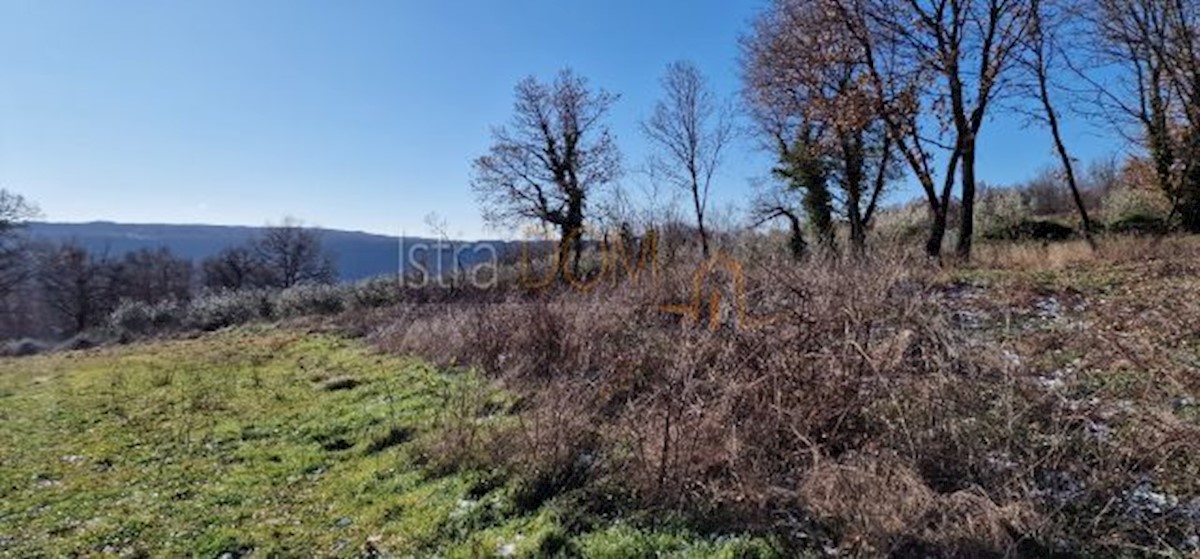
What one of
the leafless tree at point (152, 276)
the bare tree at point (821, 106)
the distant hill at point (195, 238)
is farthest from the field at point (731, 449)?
the distant hill at point (195, 238)

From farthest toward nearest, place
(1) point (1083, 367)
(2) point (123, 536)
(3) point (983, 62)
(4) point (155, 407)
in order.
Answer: (3) point (983, 62) < (4) point (155, 407) < (1) point (1083, 367) < (2) point (123, 536)

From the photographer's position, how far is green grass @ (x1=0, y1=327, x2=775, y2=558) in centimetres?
475

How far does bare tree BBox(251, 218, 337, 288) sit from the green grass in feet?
179

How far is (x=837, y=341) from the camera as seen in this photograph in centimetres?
547

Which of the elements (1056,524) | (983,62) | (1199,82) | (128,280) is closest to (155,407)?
(1056,524)

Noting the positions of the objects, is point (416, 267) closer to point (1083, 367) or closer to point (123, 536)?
point (123, 536)

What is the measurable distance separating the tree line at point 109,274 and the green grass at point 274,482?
131 feet

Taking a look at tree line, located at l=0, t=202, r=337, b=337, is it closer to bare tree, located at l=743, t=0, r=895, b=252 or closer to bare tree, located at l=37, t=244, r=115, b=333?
bare tree, located at l=37, t=244, r=115, b=333

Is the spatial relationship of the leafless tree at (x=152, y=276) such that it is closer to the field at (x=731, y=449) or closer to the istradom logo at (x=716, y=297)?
the field at (x=731, y=449)

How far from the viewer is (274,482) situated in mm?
6629

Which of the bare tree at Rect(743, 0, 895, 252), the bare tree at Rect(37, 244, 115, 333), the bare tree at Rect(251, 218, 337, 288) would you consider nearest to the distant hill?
the bare tree at Rect(251, 218, 337, 288)

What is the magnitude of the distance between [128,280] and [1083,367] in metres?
67.8

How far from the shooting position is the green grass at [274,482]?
4.75m

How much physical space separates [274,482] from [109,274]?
200 feet
